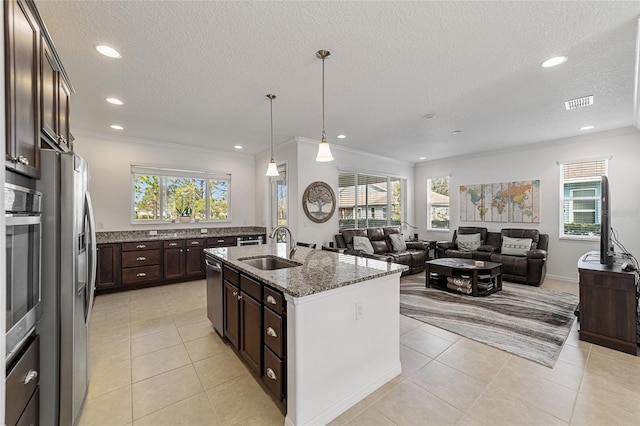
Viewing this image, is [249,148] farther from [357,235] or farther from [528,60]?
[528,60]

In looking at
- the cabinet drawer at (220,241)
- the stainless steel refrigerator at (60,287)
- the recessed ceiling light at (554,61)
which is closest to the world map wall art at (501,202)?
the recessed ceiling light at (554,61)

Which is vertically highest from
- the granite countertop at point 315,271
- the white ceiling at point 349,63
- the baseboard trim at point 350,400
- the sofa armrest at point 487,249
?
the white ceiling at point 349,63

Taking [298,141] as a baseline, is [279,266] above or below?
below

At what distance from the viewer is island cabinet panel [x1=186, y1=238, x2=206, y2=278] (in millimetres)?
5273

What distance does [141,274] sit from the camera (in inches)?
190

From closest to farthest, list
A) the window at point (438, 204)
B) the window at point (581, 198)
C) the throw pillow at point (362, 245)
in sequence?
the window at point (581, 198) < the throw pillow at point (362, 245) < the window at point (438, 204)

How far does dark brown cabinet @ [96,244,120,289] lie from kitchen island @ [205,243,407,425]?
348cm

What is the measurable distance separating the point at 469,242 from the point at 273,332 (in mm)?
5485

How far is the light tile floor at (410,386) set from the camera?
184 centimetres

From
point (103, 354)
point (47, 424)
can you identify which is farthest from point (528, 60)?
point (103, 354)

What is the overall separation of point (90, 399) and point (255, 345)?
124cm

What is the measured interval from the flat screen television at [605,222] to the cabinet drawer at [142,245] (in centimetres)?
621

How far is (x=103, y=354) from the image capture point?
2652 millimetres

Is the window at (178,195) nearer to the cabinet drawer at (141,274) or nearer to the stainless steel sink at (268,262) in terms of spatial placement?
the cabinet drawer at (141,274)
